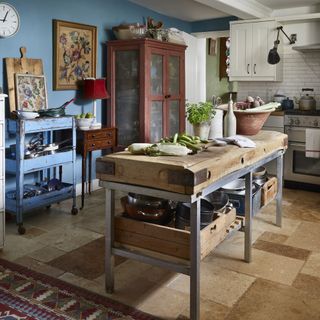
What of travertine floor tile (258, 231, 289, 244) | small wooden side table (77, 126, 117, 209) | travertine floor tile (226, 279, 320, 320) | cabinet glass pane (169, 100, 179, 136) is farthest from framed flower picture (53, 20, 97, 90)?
travertine floor tile (226, 279, 320, 320)

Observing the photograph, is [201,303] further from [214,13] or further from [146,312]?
[214,13]

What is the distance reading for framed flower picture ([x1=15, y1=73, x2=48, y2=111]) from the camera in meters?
4.36

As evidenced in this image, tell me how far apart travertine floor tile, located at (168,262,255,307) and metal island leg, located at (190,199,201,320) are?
35 cm

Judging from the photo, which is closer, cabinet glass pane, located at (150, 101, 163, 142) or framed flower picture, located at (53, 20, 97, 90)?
framed flower picture, located at (53, 20, 97, 90)

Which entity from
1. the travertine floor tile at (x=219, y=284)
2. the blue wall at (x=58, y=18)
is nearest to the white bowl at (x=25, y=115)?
the blue wall at (x=58, y=18)

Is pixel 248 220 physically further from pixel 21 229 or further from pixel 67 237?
pixel 21 229

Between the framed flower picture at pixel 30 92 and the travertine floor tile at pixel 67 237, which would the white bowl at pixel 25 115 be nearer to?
the framed flower picture at pixel 30 92

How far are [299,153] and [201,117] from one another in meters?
3.06

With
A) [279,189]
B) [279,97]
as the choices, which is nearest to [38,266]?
[279,189]

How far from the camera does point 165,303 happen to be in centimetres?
269

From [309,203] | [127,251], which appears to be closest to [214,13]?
[309,203]

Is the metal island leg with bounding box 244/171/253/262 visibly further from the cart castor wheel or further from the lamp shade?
the lamp shade

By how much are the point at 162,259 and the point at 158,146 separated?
27.1 inches

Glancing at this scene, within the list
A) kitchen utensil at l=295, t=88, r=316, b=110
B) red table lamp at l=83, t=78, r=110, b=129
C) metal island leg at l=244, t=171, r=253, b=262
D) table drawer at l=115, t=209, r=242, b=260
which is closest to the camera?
table drawer at l=115, t=209, r=242, b=260
